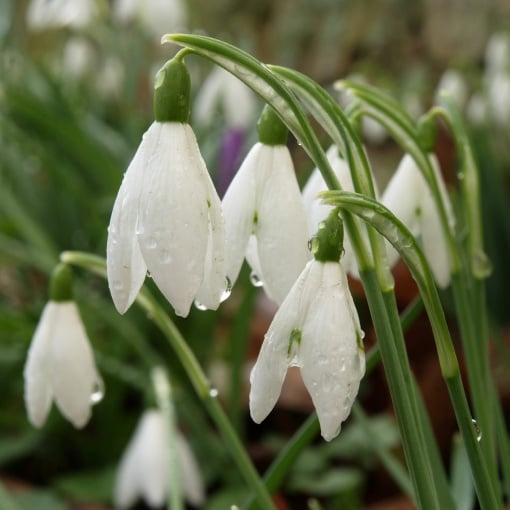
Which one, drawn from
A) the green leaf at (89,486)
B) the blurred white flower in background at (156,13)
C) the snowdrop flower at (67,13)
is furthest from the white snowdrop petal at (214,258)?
the snowdrop flower at (67,13)

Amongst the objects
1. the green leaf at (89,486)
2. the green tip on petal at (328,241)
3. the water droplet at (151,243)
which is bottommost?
the green leaf at (89,486)

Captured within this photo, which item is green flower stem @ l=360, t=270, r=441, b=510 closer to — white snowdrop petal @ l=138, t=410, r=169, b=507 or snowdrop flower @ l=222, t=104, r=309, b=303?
snowdrop flower @ l=222, t=104, r=309, b=303

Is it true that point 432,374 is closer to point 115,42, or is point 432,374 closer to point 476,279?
point 476,279

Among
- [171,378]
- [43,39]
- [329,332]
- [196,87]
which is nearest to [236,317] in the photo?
[171,378]

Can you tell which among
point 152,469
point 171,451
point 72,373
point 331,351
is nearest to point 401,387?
point 331,351

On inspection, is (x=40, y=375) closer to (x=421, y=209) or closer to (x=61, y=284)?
(x=61, y=284)

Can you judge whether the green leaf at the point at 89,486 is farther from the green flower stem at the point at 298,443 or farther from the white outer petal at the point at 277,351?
the white outer petal at the point at 277,351
